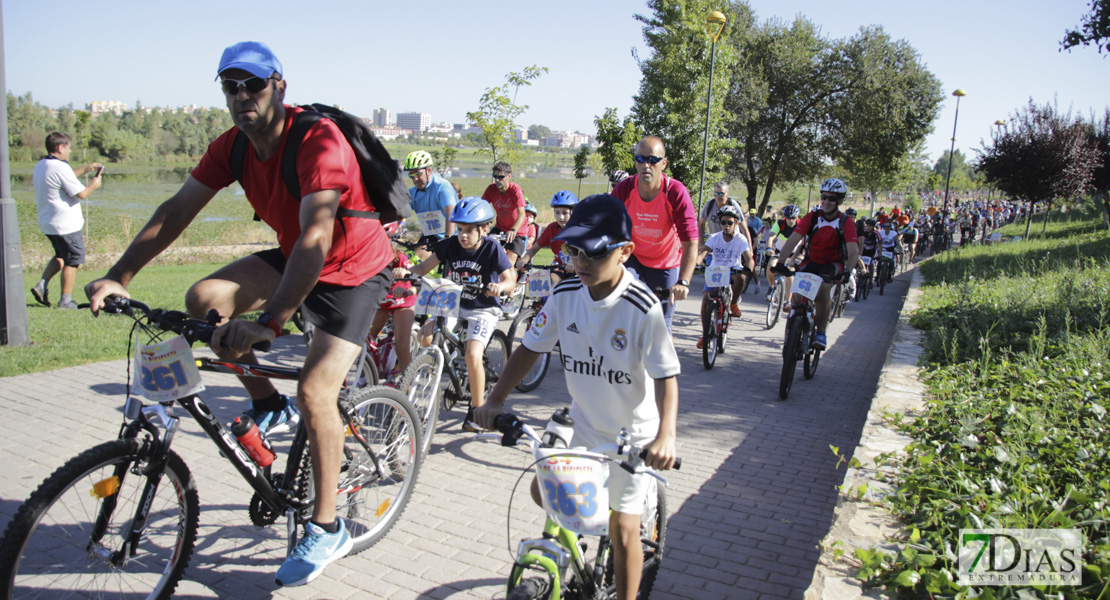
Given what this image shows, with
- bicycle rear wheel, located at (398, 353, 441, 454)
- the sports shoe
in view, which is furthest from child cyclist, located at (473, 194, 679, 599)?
the sports shoe

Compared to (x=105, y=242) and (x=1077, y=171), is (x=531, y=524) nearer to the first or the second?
(x=105, y=242)

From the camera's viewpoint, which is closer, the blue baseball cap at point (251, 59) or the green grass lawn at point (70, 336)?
the blue baseball cap at point (251, 59)

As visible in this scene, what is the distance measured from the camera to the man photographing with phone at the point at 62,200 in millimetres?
9359

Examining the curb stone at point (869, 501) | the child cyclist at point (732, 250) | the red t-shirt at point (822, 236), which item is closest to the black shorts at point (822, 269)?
the red t-shirt at point (822, 236)

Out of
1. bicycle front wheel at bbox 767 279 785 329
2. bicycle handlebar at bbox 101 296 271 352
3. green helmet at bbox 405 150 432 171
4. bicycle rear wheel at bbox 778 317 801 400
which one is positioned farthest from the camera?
bicycle front wheel at bbox 767 279 785 329

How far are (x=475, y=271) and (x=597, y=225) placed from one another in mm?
3578

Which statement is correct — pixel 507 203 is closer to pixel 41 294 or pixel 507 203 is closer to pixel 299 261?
pixel 41 294

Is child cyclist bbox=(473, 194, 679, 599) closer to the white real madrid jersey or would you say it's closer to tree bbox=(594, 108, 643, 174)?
the white real madrid jersey

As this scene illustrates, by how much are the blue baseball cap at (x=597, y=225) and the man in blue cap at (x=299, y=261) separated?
3.72ft

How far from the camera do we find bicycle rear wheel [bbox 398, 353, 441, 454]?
518 cm

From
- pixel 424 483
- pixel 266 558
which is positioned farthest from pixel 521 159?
pixel 266 558

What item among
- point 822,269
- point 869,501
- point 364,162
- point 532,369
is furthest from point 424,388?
point 822,269

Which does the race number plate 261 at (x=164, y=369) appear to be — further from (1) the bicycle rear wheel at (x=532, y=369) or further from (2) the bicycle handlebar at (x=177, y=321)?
(1) the bicycle rear wheel at (x=532, y=369)

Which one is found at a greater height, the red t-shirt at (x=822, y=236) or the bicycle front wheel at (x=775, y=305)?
the red t-shirt at (x=822, y=236)
